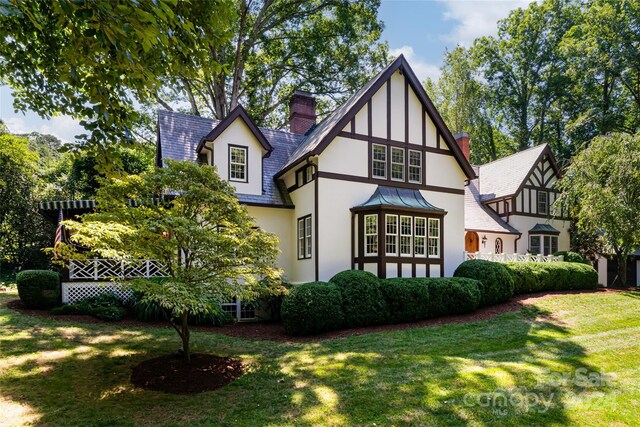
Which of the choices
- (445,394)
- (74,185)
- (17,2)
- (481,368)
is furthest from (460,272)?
(74,185)

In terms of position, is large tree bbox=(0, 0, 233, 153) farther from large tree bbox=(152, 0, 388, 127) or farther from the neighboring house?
the neighboring house

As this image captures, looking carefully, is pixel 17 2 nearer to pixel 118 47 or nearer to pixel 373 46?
pixel 118 47

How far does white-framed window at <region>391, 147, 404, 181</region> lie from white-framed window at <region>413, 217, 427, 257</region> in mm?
2045

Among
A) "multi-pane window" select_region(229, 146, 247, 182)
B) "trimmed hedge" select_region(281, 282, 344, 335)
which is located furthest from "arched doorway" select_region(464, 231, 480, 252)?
"multi-pane window" select_region(229, 146, 247, 182)

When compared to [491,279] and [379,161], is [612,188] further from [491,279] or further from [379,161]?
[379,161]

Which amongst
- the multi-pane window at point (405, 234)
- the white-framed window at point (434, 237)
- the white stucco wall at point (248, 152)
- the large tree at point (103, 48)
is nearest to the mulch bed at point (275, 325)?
the white-framed window at point (434, 237)

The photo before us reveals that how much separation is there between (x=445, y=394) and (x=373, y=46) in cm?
2672

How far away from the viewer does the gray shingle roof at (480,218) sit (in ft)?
72.6

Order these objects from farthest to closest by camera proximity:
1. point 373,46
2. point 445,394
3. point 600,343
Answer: point 373,46 → point 600,343 → point 445,394

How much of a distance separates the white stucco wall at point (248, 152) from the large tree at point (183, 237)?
6153 millimetres

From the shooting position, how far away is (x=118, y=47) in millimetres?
5473

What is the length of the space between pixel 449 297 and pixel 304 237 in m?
5.74

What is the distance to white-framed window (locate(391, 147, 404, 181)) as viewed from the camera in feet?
52.0

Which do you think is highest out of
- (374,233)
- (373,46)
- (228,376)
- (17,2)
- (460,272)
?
(373,46)
